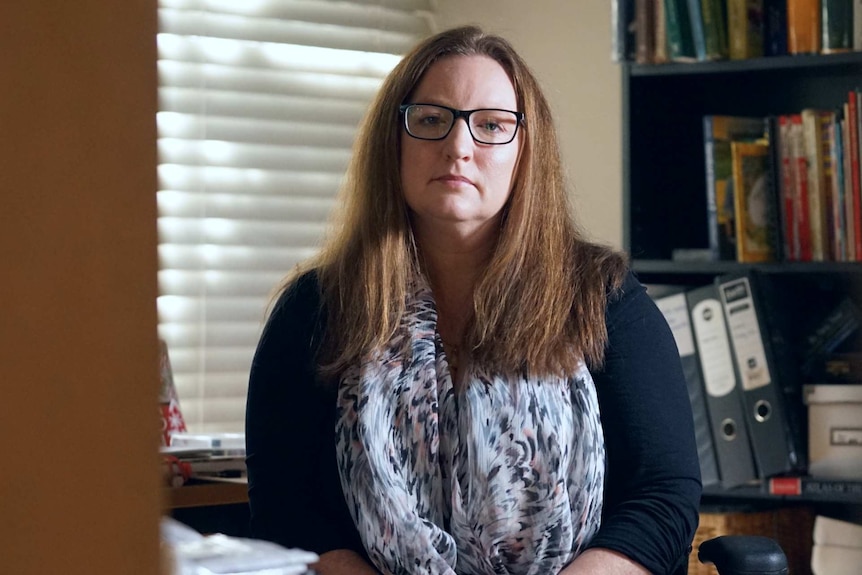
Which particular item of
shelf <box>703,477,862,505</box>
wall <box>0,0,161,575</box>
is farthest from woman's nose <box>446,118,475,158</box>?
wall <box>0,0,161,575</box>

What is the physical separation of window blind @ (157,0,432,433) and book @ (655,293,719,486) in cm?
79

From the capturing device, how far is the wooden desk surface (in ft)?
5.55

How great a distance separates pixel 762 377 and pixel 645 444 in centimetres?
67

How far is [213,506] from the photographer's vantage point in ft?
5.91

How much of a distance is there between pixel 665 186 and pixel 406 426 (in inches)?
41.2

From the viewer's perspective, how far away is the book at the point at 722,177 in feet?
7.14

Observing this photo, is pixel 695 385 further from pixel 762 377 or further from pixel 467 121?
pixel 467 121

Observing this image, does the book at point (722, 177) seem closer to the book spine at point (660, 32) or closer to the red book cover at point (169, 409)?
the book spine at point (660, 32)

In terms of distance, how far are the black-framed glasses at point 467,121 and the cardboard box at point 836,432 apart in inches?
35.2

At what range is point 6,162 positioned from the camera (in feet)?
0.70

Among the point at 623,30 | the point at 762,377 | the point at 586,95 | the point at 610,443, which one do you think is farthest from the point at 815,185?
the point at 610,443

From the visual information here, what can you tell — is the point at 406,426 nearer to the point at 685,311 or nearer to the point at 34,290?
the point at 685,311

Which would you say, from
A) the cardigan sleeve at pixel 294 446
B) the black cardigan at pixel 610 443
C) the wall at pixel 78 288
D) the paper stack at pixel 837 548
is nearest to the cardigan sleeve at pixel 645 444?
the black cardigan at pixel 610 443

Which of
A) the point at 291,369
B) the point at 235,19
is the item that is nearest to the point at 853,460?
the point at 291,369
